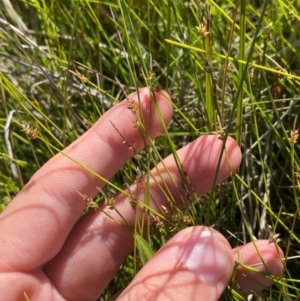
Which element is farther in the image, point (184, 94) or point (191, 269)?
point (184, 94)

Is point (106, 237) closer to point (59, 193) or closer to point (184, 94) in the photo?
point (59, 193)

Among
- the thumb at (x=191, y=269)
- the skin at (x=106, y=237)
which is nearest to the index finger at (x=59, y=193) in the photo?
the skin at (x=106, y=237)

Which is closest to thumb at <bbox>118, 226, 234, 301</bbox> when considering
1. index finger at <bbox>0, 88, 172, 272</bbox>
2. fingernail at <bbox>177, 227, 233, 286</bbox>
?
fingernail at <bbox>177, 227, 233, 286</bbox>

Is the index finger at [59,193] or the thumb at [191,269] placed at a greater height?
the index finger at [59,193]

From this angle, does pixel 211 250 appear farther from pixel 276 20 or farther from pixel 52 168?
pixel 276 20

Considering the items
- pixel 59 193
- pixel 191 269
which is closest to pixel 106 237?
pixel 59 193

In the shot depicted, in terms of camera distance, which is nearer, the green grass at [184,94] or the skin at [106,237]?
the skin at [106,237]

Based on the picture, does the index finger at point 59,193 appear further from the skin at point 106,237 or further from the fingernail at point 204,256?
the fingernail at point 204,256
